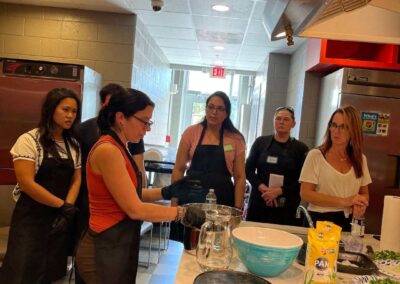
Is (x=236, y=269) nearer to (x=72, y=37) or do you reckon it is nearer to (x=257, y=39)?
(x=72, y=37)

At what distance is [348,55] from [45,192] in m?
2.83

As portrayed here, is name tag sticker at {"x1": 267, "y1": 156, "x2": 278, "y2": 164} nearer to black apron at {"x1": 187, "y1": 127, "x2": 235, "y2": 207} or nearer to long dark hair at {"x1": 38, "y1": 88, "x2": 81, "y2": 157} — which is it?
black apron at {"x1": 187, "y1": 127, "x2": 235, "y2": 207}

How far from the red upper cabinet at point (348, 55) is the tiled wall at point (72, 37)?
1730 millimetres

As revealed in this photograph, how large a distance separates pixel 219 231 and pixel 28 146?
140 centimetres

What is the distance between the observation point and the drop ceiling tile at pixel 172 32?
4.08m

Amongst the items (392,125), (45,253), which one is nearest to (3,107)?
(45,253)

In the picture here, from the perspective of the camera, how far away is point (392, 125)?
9.62ft

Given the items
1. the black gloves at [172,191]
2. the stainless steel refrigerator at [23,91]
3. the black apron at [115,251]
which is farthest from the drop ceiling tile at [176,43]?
the black apron at [115,251]

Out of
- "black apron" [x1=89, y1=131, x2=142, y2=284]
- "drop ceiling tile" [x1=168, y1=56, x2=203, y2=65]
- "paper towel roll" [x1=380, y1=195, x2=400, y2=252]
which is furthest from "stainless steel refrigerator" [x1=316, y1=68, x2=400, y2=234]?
"drop ceiling tile" [x1=168, y1=56, x2=203, y2=65]

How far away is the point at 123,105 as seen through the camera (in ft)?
4.63

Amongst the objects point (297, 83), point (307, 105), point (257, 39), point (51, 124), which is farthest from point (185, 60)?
point (51, 124)

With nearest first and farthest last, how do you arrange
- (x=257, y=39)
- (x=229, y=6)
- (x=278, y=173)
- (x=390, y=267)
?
(x=390, y=267)
(x=278, y=173)
(x=229, y=6)
(x=257, y=39)

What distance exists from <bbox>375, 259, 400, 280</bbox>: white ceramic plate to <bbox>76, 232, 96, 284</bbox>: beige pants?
3.28 ft

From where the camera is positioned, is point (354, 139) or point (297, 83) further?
point (297, 83)
